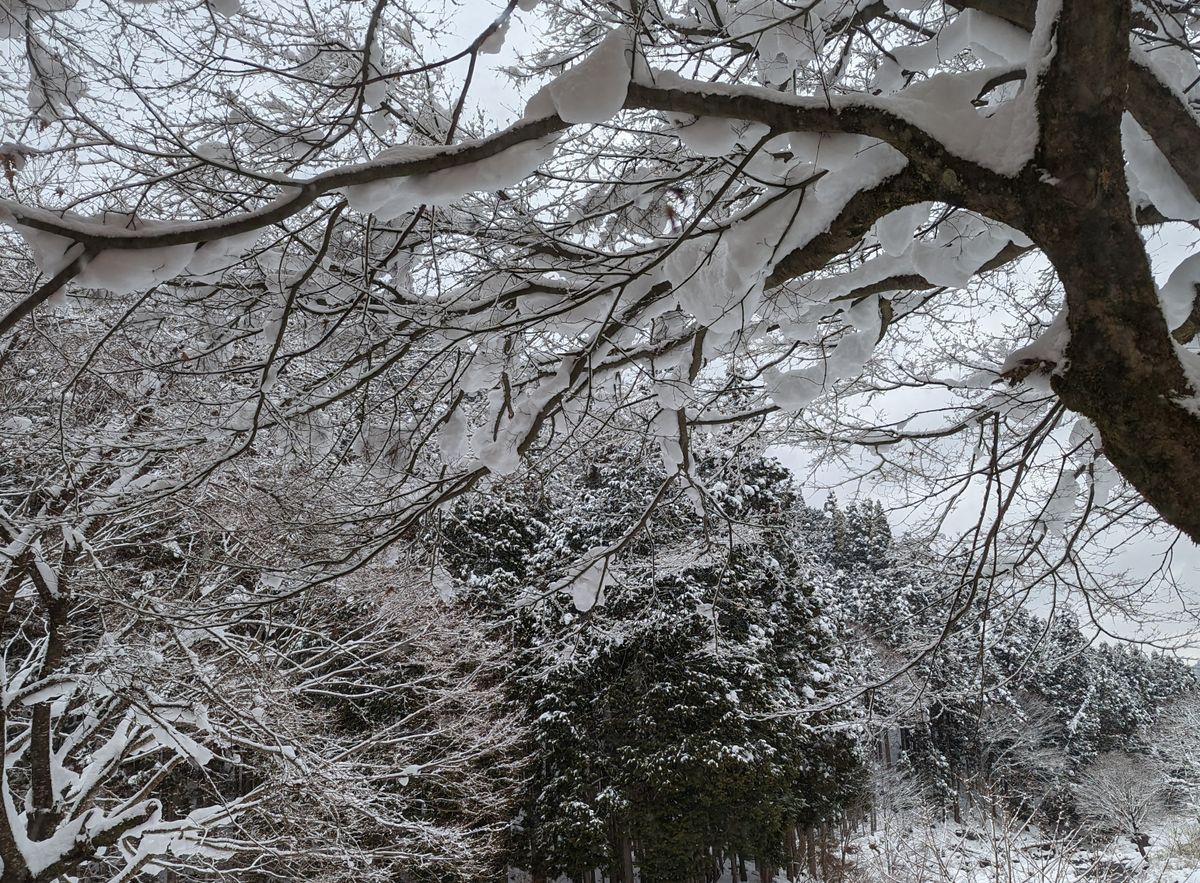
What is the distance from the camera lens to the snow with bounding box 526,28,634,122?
172cm

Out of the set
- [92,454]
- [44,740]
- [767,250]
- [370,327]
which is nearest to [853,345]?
[767,250]

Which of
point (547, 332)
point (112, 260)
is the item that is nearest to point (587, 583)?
point (547, 332)

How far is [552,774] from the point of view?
12.7m

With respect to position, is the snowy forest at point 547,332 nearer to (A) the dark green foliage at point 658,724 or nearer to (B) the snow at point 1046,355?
(B) the snow at point 1046,355

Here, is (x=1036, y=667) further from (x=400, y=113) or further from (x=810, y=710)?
(x=400, y=113)

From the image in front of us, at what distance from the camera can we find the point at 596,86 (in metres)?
1.72

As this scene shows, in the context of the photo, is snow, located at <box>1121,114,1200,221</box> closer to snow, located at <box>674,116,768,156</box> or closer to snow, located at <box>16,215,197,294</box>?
snow, located at <box>674,116,768,156</box>

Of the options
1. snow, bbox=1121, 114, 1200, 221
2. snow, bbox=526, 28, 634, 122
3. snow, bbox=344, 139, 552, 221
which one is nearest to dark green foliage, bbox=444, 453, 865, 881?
snow, bbox=1121, 114, 1200, 221

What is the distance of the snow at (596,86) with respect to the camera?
172 cm

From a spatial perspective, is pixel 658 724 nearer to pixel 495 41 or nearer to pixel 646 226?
pixel 646 226

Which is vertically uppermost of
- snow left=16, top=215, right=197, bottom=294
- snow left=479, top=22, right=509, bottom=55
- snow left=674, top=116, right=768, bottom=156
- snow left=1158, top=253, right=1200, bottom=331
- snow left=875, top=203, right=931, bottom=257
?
snow left=479, top=22, right=509, bottom=55

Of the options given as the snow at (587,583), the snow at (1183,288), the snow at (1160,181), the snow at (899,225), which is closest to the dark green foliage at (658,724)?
the snow at (587,583)

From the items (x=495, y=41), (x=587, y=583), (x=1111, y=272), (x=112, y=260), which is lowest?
(x=587, y=583)

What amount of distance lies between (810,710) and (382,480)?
2507 millimetres
